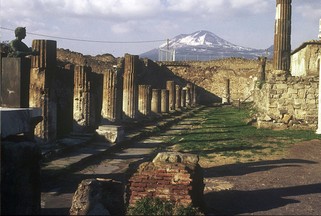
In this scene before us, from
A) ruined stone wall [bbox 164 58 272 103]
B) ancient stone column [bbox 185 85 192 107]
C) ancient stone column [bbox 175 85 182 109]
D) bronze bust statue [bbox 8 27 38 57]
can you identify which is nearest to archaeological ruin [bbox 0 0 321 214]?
ancient stone column [bbox 175 85 182 109]

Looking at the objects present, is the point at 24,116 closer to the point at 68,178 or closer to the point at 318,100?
the point at 68,178

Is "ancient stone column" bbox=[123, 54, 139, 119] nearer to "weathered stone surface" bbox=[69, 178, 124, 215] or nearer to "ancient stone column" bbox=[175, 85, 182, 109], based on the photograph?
"ancient stone column" bbox=[175, 85, 182, 109]

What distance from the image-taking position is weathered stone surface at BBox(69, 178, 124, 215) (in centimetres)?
493

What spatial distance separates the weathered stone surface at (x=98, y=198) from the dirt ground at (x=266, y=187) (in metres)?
1.16

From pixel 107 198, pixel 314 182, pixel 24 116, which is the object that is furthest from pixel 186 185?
pixel 314 182

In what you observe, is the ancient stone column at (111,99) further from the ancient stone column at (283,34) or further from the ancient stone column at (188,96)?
the ancient stone column at (188,96)

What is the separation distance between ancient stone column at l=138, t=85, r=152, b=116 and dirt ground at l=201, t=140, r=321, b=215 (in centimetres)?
984

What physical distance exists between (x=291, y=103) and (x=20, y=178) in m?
14.5

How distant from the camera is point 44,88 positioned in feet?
31.1

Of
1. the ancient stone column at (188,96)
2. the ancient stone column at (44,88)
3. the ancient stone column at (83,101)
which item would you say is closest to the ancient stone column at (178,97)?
the ancient stone column at (188,96)

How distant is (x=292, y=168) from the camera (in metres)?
8.73

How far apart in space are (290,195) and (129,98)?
1130 centimetres

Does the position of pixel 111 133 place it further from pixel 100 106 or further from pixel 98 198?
pixel 98 198

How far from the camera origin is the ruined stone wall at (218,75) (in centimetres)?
4494
